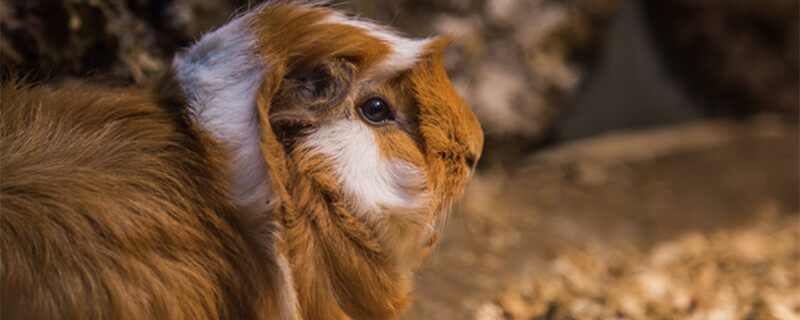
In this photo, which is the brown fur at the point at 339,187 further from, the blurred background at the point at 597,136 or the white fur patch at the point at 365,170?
the blurred background at the point at 597,136

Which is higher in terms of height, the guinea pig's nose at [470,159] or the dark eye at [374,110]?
the dark eye at [374,110]

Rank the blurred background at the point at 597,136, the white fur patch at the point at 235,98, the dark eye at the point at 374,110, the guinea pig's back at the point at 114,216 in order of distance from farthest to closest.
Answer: the blurred background at the point at 597,136
the dark eye at the point at 374,110
the white fur patch at the point at 235,98
the guinea pig's back at the point at 114,216

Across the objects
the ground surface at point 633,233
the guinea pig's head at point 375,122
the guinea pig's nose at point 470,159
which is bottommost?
the ground surface at point 633,233

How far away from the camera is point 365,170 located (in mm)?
1112

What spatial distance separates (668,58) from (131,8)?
3.24 metres

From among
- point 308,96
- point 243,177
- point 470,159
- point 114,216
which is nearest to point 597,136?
point 470,159

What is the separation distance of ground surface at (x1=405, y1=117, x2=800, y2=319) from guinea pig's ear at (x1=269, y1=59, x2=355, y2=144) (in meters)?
0.73

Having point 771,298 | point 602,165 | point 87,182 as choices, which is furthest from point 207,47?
point 602,165

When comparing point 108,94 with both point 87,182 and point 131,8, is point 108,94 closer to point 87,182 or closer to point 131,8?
point 87,182

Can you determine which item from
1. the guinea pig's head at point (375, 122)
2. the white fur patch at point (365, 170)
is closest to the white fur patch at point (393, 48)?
the guinea pig's head at point (375, 122)

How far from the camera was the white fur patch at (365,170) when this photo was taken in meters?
1.10

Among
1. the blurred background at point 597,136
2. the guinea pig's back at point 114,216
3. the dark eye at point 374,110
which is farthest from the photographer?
the blurred background at point 597,136

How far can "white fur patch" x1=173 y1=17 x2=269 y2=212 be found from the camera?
3.43 ft

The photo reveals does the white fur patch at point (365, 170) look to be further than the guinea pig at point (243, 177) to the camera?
Yes
